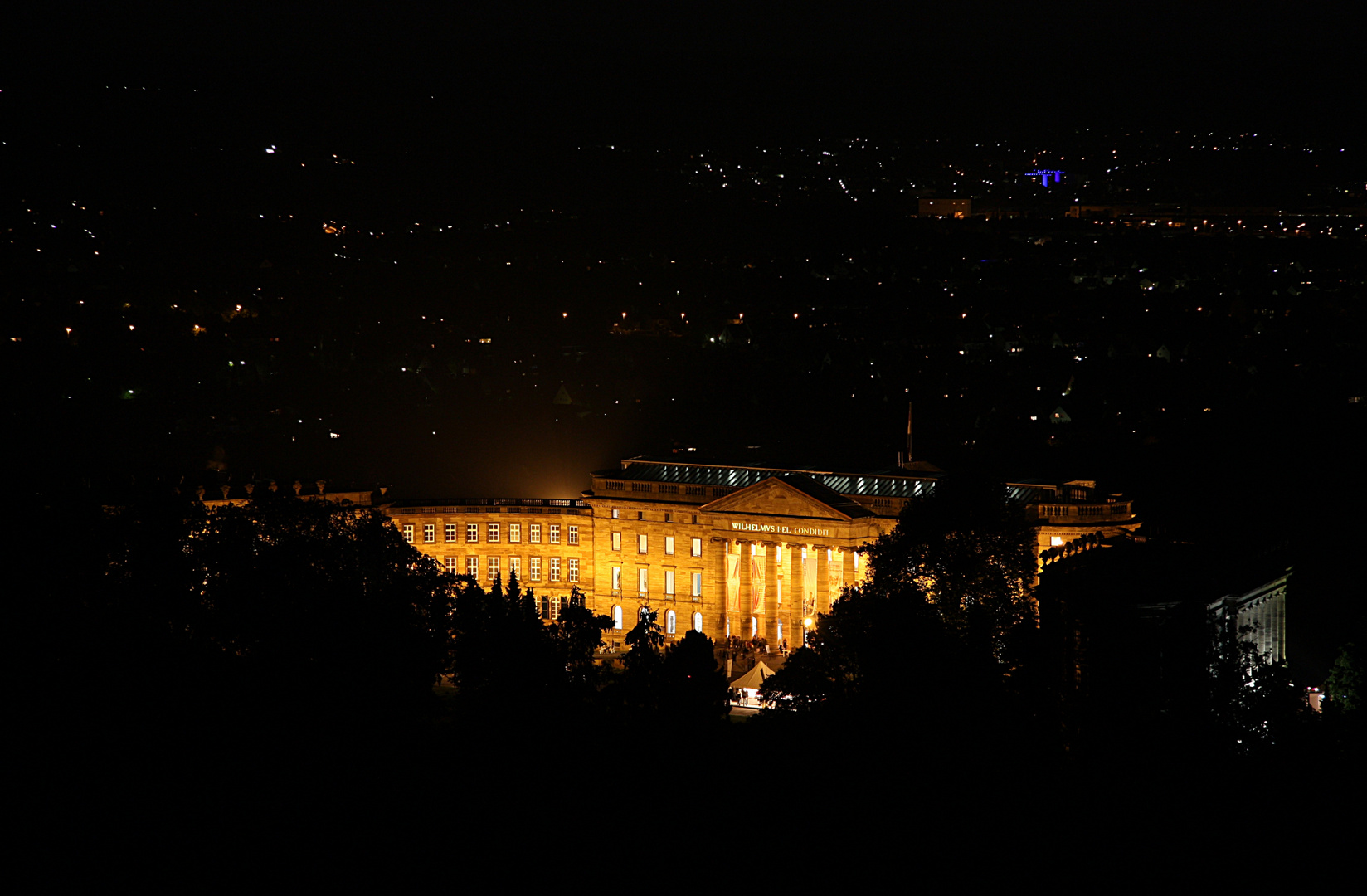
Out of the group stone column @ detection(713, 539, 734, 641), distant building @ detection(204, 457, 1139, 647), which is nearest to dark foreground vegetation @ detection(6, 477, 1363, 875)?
distant building @ detection(204, 457, 1139, 647)

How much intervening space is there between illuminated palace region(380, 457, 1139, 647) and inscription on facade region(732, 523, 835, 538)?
75mm

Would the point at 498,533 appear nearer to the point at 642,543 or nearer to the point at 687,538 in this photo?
the point at 642,543

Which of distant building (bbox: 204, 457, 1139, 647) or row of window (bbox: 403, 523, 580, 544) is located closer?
distant building (bbox: 204, 457, 1139, 647)

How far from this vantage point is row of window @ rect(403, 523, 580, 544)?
97312 mm

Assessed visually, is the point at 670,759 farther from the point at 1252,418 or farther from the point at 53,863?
the point at 1252,418

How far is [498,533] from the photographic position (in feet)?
322

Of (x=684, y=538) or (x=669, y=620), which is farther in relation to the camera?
(x=684, y=538)

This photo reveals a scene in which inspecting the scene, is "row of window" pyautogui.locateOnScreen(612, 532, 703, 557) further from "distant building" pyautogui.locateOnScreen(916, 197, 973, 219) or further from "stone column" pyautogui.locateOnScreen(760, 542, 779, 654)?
"distant building" pyautogui.locateOnScreen(916, 197, 973, 219)

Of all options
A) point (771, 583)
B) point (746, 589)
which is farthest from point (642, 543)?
point (771, 583)

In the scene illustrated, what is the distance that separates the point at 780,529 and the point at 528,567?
607 inches

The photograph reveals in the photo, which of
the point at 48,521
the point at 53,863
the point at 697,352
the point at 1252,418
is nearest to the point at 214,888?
the point at 53,863

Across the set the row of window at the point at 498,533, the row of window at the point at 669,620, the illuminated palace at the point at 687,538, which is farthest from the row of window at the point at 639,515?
the row of window at the point at 669,620

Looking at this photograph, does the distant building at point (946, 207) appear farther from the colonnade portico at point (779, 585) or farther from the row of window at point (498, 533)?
the row of window at point (498, 533)

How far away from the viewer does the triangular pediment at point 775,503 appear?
92.2m
